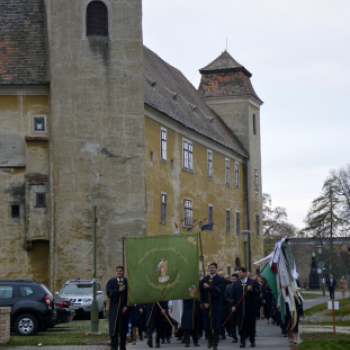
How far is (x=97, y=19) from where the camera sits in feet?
119

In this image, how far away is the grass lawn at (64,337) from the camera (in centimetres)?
1998

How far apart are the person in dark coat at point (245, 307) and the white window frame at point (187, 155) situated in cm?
2471

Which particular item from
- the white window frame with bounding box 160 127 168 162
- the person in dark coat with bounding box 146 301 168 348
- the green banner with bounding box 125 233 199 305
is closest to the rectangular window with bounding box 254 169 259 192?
the white window frame with bounding box 160 127 168 162

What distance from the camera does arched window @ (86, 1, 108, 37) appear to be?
36.2m

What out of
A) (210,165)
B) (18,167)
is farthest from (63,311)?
(210,165)

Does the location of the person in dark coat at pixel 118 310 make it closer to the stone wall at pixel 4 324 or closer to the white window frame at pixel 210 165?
the stone wall at pixel 4 324

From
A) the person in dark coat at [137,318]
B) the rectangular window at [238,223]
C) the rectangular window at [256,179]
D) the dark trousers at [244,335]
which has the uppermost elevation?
the rectangular window at [256,179]

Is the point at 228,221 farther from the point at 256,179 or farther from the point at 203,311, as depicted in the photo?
the point at 203,311

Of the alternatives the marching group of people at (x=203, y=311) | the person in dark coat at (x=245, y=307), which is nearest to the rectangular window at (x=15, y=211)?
the marching group of people at (x=203, y=311)

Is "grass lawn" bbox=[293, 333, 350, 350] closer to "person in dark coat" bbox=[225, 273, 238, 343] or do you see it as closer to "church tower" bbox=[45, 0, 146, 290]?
"person in dark coat" bbox=[225, 273, 238, 343]

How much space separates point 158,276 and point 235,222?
3638 cm

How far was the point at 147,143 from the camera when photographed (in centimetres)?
3816

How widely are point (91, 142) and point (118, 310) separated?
716 inches

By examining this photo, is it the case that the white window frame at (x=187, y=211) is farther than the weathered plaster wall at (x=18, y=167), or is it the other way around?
the white window frame at (x=187, y=211)
